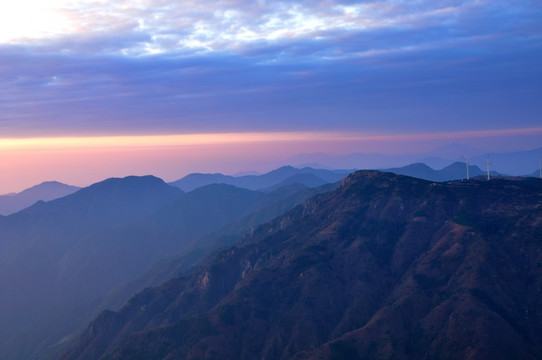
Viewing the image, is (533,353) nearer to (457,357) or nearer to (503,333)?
(503,333)

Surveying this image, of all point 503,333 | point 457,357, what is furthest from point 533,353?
point 457,357
